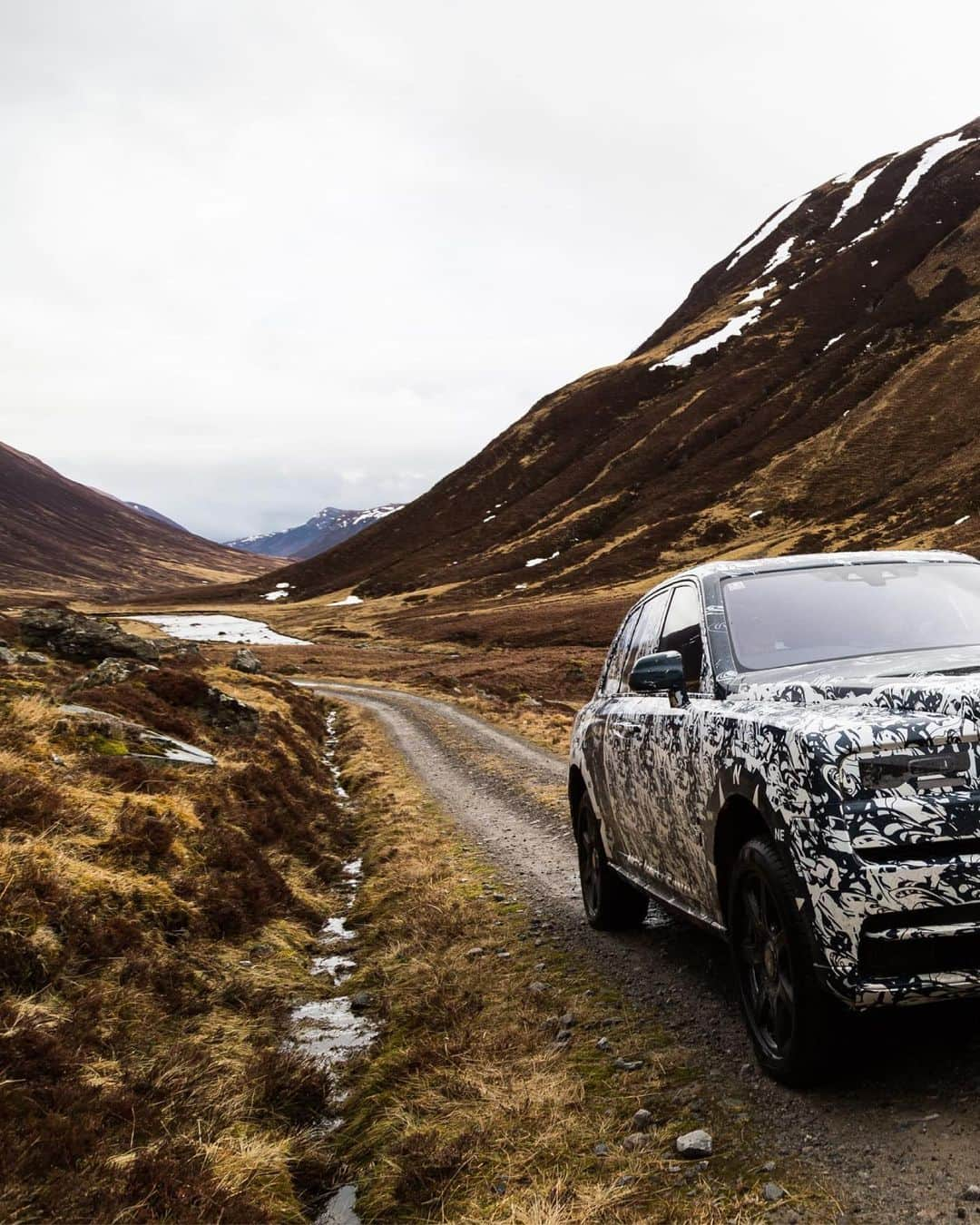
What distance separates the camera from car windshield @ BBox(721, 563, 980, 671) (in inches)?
212

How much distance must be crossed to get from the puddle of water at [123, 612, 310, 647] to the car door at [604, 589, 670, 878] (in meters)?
75.6

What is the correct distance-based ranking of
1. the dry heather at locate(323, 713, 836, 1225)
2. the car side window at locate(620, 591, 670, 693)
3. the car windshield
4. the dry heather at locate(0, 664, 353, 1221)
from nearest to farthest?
the dry heather at locate(323, 713, 836, 1225)
the dry heather at locate(0, 664, 353, 1221)
the car windshield
the car side window at locate(620, 591, 670, 693)

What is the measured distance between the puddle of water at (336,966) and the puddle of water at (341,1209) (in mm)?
3388

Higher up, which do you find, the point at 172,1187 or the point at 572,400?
the point at 572,400

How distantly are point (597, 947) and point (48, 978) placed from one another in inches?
155

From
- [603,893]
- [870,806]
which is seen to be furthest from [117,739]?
[870,806]

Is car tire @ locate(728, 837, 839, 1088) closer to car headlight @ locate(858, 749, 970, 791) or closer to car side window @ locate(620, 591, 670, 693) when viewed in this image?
car headlight @ locate(858, 749, 970, 791)

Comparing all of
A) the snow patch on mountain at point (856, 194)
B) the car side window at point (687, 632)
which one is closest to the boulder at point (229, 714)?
the car side window at point (687, 632)

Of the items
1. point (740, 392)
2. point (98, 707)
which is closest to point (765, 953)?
point (98, 707)

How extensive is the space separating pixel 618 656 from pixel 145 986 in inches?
165

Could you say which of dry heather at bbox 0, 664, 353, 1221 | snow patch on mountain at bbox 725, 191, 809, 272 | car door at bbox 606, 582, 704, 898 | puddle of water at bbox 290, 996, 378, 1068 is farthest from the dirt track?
snow patch on mountain at bbox 725, 191, 809, 272

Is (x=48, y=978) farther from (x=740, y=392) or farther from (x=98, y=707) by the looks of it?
(x=740, y=392)

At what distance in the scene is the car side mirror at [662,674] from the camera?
552 centimetres

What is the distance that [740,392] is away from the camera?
12300cm
